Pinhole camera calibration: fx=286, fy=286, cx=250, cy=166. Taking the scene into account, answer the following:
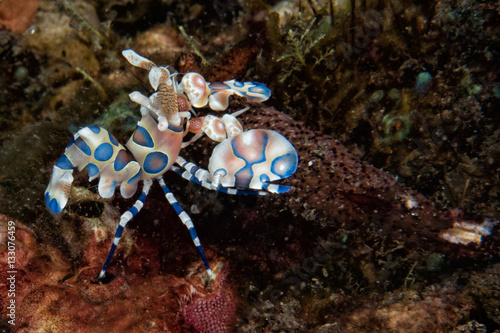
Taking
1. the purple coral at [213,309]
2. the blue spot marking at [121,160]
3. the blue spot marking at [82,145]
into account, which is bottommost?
the purple coral at [213,309]

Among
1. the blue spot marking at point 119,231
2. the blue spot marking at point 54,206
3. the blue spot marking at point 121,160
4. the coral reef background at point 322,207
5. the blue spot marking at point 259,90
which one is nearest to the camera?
the coral reef background at point 322,207

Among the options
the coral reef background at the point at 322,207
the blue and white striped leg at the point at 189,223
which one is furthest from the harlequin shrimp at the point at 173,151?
the coral reef background at the point at 322,207

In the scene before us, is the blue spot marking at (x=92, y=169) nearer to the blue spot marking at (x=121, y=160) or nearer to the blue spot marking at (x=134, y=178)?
the blue spot marking at (x=121, y=160)

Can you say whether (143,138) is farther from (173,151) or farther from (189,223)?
(189,223)

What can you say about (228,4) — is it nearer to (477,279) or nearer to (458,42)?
(458,42)

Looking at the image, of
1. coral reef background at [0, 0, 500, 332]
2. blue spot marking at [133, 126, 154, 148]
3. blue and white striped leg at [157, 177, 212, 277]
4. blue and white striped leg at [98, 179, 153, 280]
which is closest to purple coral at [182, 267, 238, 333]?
coral reef background at [0, 0, 500, 332]

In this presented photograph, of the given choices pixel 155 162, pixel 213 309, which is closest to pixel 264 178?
pixel 155 162

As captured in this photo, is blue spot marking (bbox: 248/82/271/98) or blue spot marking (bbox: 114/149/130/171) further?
blue spot marking (bbox: 248/82/271/98)

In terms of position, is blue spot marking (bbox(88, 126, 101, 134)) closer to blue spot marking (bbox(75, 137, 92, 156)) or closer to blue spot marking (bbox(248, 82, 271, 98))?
blue spot marking (bbox(75, 137, 92, 156))
